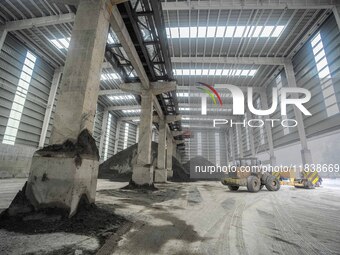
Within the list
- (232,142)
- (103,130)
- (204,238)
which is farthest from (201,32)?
(232,142)

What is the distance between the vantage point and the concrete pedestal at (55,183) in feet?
11.0

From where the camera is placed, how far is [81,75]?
4.34 metres

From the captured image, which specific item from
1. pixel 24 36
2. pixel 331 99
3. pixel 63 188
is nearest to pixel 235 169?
pixel 63 188

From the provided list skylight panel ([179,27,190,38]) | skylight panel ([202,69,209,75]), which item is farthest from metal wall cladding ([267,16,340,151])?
skylight panel ([179,27,190,38])

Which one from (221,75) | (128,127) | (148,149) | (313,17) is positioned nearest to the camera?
(148,149)

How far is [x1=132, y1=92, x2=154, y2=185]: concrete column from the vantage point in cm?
1100

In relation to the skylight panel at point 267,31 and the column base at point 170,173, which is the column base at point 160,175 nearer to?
the column base at point 170,173

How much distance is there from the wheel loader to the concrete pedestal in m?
9.98

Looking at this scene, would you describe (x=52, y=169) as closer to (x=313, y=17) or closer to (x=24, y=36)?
(x=24, y=36)

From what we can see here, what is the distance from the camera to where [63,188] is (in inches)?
134

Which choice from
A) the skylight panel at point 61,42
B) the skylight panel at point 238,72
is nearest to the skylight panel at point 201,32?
the skylight panel at point 238,72

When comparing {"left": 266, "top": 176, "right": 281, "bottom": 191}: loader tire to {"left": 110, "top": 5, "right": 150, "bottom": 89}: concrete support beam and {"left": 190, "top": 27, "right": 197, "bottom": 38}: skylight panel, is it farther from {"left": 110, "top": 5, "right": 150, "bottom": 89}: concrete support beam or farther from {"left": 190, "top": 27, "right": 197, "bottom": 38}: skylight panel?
{"left": 190, "top": 27, "right": 197, "bottom": 38}: skylight panel

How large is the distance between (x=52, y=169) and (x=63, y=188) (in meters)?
0.45

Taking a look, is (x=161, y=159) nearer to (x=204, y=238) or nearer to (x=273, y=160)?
(x=204, y=238)
